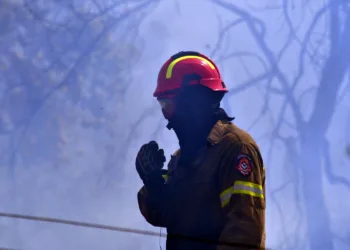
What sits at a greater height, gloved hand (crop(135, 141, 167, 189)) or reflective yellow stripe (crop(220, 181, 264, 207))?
gloved hand (crop(135, 141, 167, 189))

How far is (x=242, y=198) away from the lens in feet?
5.28

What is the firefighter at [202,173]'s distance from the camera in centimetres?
162

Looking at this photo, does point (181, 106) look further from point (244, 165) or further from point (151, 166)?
point (244, 165)

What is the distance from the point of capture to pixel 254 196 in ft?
5.34

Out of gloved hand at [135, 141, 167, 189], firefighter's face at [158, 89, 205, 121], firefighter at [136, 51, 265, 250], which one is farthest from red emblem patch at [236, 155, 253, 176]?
gloved hand at [135, 141, 167, 189]

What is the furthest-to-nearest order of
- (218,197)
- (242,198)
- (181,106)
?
(181,106), (218,197), (242,198)

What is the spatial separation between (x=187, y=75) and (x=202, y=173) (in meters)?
0.39

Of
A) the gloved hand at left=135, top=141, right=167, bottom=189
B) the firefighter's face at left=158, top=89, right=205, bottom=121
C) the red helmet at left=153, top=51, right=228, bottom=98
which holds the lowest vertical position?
the gloved hand at left=135, top=141, right=167, bottom=189

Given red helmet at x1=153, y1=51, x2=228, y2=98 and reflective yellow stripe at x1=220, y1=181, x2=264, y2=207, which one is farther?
red helmet at x1=153, y1=51, x2=228, y2=98

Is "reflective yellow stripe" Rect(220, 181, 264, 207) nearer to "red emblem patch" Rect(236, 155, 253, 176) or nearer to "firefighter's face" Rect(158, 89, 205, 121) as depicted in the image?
"red emblem patch" Rect(236, 155, 253, 176)

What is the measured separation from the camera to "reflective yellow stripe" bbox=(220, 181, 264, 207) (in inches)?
63.9

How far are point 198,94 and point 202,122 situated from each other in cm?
11

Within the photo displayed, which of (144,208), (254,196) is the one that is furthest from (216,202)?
(144,208)

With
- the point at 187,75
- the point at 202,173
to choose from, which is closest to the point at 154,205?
the point at 202,173
